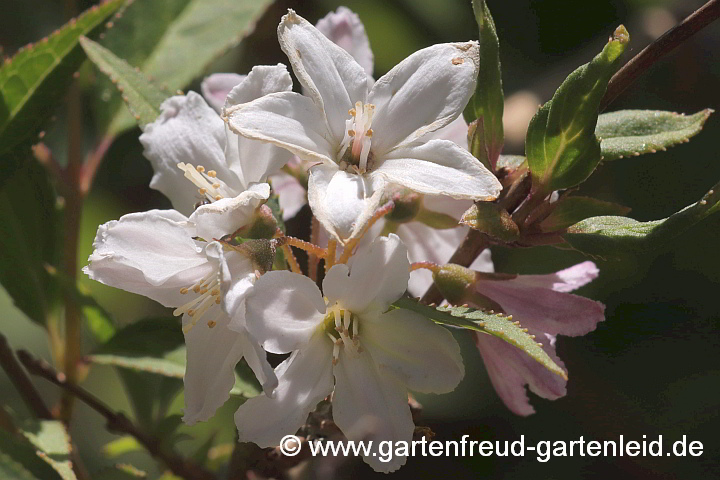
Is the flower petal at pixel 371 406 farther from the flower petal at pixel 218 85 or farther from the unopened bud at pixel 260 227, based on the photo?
the flower petal at pixel 218 85

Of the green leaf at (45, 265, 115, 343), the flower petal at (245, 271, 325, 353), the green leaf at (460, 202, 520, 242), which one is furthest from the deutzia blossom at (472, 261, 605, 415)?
the green leaf at (45, 265, 115, 343)

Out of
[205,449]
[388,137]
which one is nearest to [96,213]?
[205,449]

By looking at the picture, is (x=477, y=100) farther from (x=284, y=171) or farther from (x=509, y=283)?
(x=284, y=171)

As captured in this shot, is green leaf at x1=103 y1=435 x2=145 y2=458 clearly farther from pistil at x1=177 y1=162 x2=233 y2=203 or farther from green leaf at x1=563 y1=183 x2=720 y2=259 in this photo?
green leaf at x1=563 y1=183 x2=720 y2=259

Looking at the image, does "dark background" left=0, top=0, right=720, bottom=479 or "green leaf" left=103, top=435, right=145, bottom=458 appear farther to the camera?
"dark background" left=0, top=0, right=720, bottom=479

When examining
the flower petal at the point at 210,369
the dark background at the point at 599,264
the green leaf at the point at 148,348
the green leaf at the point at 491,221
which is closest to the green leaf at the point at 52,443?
the green leaf at the point at 148,348

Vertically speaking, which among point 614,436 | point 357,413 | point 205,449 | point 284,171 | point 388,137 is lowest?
point 614,436
